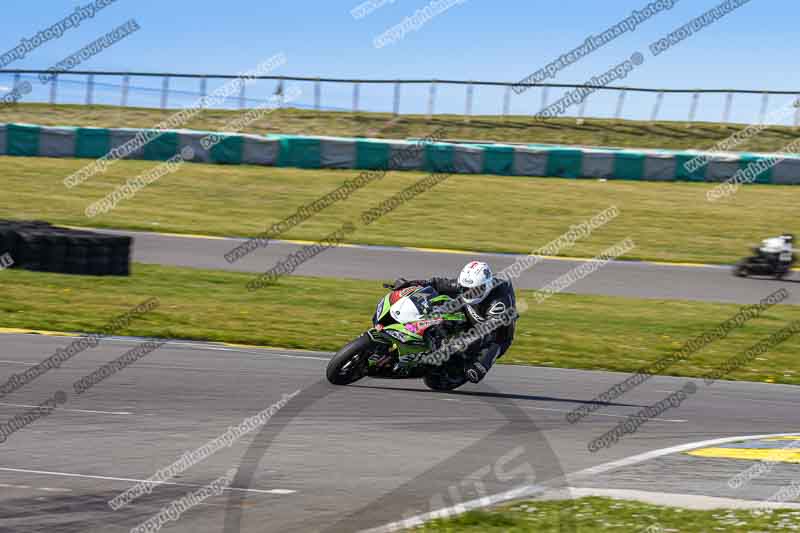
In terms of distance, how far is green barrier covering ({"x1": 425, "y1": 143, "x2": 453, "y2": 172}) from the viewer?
3628 centimetres

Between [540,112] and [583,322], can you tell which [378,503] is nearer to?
[583,322]

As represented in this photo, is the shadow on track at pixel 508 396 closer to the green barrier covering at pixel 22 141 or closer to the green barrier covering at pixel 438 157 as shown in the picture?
the green barrier covering at pixel 438 157

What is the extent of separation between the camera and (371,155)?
36531mm

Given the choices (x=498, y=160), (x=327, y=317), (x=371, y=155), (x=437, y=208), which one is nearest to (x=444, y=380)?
(x=327, y=317)

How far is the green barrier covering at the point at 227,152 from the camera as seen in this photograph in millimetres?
36906

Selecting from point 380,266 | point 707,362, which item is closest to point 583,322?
point 707,362

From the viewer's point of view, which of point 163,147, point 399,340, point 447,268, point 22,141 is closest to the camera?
point 399,340

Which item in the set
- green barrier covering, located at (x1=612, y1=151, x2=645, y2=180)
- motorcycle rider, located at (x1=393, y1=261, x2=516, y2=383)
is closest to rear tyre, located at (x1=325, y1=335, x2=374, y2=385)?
motorcycle rider, located at (x1=393, y1=261, x2=516, y2=383)

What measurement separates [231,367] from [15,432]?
4.37 metres

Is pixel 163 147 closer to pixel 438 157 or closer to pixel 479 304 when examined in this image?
pixel 438 157

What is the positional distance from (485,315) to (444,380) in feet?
3.26

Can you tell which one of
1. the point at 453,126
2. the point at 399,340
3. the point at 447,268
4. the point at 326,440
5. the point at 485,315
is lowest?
the point at 447,268

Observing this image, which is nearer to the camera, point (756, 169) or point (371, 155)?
point (371, 155)

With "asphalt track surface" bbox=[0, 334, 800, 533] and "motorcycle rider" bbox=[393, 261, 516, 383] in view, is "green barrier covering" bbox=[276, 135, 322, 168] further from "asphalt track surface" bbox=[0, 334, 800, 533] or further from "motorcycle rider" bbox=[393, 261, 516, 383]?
"motorcycle rider" bbox=[393, 261, 516, 383]
